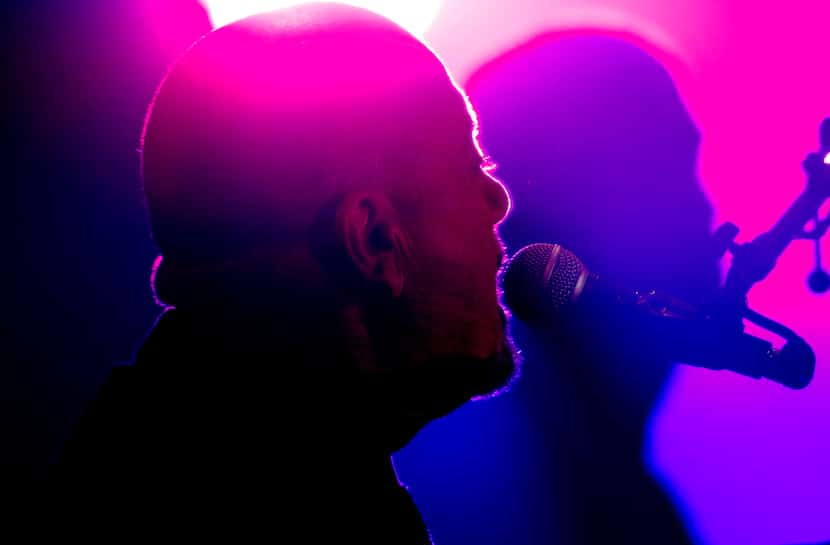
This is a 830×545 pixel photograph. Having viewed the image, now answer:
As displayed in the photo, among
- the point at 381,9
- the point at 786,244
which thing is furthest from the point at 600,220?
the point at 381,9

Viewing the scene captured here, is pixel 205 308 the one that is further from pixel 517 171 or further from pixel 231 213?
pixel 517 171

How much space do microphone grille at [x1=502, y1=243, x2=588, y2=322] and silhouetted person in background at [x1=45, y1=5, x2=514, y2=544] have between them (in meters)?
0.42

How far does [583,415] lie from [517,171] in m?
0.90

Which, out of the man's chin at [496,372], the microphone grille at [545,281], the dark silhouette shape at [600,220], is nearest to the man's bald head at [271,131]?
the man's chin at [496,372]

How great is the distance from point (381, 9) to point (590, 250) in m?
1.05

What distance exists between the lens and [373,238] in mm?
771

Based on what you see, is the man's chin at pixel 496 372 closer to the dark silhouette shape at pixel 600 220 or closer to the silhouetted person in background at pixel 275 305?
the silhouetted person in background at pixel 275 305

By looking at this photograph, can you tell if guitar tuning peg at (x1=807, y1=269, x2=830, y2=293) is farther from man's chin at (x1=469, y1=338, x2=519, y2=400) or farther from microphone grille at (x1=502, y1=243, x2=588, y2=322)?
man's chin at (x1=469, y1=338, x2=519, y2=400)

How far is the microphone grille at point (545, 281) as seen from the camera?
120 cm

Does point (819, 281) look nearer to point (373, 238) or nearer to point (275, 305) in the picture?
point (373, 238)

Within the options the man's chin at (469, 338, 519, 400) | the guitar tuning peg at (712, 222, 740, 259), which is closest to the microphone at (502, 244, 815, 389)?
the man's chin at (469, 338, 519, 400)

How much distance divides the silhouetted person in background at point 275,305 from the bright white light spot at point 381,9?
1.90 ft

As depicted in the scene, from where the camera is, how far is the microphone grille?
47.1 inches

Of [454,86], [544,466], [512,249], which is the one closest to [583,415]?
[544,466]
